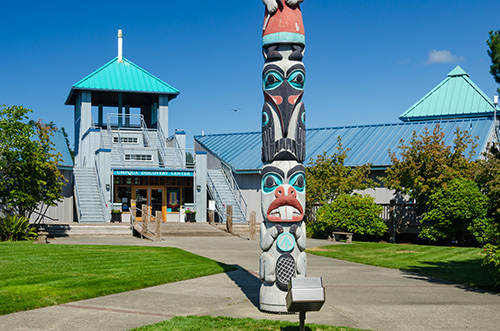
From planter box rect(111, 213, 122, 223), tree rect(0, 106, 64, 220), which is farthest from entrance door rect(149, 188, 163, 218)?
tree rect(0, 106, 64, 220)

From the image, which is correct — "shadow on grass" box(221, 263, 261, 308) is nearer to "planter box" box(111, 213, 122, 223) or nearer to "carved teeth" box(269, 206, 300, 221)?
"carved teeth" box(269, 206, 300, 221)

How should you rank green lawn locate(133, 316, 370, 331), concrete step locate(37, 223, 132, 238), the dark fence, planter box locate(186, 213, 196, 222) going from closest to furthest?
green lawn locate(133, 316, 370, 331) → concrete step locate(37, 223, 132, 238) → the dark fence → planter box locate(186, 213, 196, 222)

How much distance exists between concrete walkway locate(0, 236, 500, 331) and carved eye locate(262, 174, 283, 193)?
6.86ft

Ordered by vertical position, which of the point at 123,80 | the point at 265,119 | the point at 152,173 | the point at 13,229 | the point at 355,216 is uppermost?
the point at 123,80

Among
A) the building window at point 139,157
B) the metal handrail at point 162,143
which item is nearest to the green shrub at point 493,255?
the metal handrail at point 162,143

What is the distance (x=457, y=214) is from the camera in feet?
→ 74.2

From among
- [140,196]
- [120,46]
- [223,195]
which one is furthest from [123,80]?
[223,195]

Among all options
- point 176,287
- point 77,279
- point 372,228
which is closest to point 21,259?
point 77,279

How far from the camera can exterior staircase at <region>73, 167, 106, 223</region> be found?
29719 mm

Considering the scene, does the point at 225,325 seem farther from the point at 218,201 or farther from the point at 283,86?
the point at 218,201

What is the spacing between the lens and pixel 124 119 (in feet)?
128

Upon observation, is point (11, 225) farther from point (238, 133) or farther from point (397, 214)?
point (238, 133)

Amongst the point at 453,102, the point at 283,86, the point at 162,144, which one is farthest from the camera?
the point at 453,102

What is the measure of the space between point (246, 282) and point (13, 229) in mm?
13074
